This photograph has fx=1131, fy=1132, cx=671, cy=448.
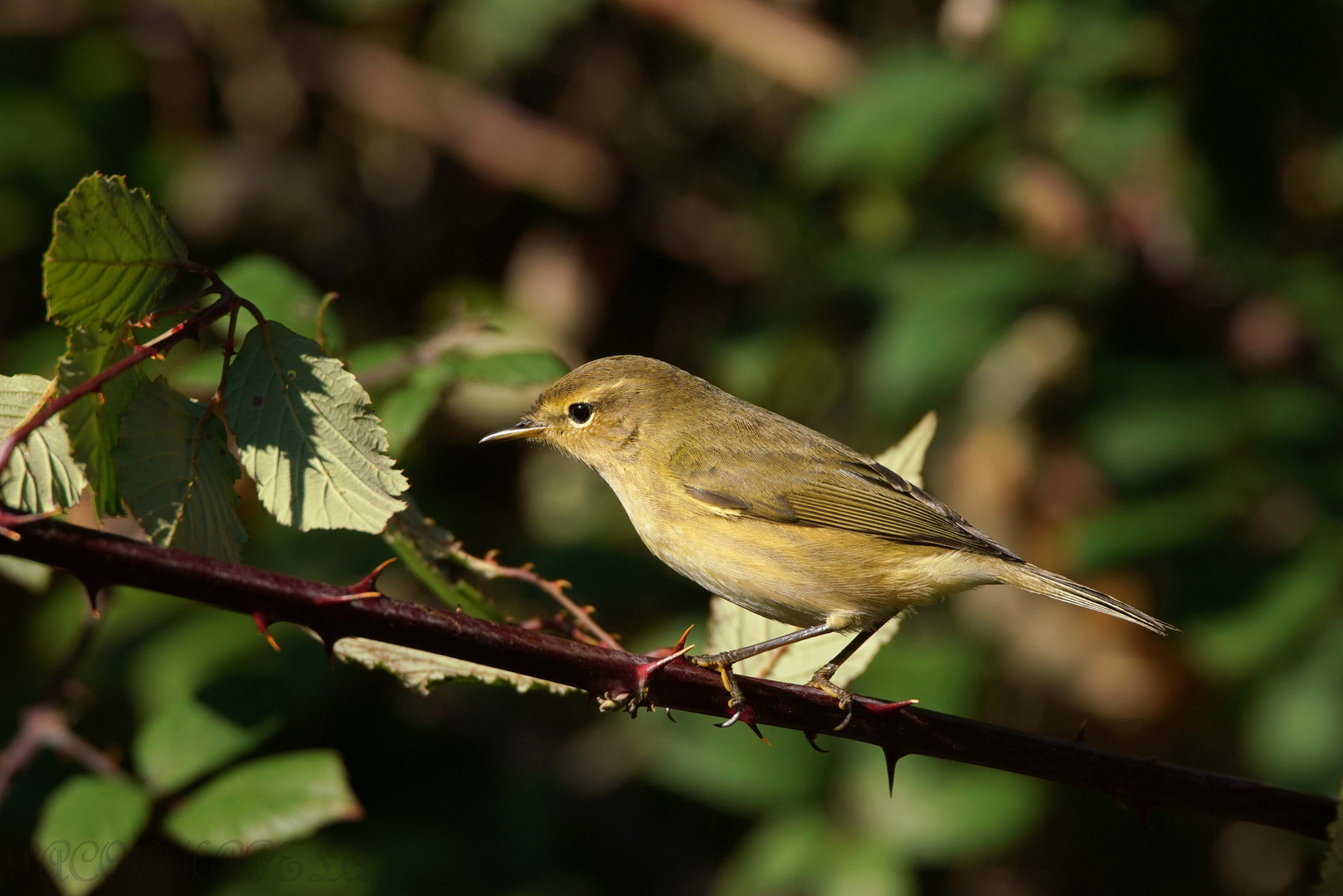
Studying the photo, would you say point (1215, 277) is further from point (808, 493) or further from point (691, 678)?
point (691, 678)

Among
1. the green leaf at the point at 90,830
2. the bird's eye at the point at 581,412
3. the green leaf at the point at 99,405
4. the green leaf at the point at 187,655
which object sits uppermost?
the green leaf at the point at 99,405

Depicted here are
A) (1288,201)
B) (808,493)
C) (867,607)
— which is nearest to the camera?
(867,607)

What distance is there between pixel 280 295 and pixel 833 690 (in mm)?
1597

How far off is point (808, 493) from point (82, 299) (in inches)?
81.2

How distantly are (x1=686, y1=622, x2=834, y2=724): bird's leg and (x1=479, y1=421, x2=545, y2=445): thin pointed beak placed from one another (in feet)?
3.11

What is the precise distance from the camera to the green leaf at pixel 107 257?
1561mm

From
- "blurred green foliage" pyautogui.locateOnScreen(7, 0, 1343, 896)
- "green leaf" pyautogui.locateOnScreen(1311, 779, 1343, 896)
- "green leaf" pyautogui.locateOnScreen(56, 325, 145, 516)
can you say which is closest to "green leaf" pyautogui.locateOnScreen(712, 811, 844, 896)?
"blurred green foliage" pyautogui.locateOnScreen(7, 0, 1343, 896)

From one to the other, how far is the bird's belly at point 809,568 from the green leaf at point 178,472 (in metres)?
1.29

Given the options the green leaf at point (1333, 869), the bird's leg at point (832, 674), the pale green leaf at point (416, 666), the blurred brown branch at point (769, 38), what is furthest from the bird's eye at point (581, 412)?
the blurred brown branch at point (769, 38)

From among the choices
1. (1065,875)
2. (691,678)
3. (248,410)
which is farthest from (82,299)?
(1065,875)

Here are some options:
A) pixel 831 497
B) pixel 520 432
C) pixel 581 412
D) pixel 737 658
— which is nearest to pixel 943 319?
pixel 831 497

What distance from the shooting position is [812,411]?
565 cm

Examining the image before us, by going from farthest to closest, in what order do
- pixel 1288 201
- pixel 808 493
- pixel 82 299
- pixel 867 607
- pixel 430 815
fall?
1. pixel 1288 201
2. pixel 430 815
3. pixel 808 493
4. pixel 867 607
5. pixel 82 299

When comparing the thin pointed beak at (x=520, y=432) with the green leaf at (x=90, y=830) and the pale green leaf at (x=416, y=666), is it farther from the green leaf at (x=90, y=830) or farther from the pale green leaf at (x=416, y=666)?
the green leaf at (x=90, y=830)
